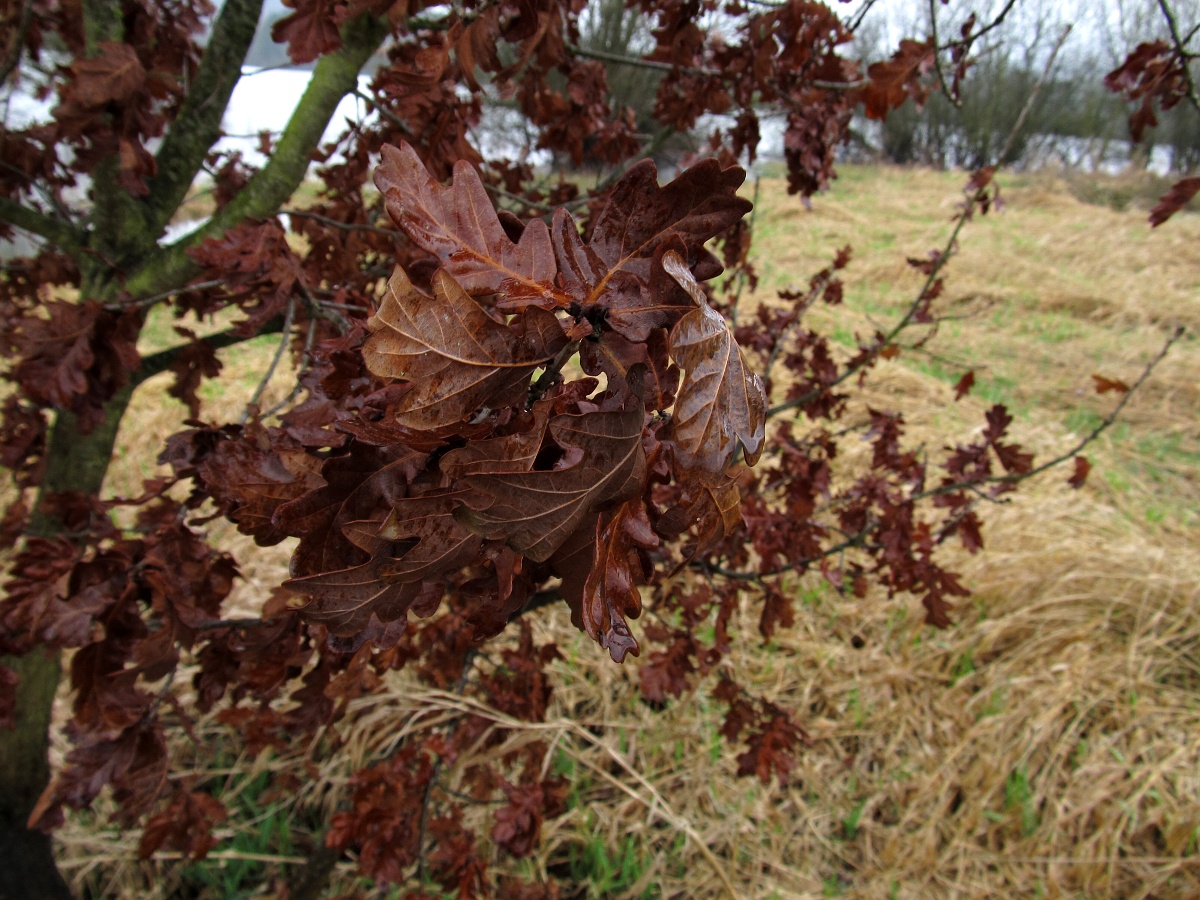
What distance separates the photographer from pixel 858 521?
194 cm

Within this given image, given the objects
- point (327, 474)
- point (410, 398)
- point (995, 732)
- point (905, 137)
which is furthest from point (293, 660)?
point (905, 137)

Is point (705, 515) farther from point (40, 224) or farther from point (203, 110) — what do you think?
point (40, 224)

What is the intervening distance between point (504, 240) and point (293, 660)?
2.29ft

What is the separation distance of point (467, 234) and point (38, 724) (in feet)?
6.36

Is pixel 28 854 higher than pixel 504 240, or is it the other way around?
pixel 504 240

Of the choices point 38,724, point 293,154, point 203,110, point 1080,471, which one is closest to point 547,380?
point 293,154

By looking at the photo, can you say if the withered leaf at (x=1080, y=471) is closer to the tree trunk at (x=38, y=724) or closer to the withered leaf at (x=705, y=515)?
the withered leaf at (x=705, y=515)

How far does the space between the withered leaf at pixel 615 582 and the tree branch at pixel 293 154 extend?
3.78ft

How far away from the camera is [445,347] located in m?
0.38

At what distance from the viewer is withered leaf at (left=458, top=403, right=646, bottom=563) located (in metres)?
0.37

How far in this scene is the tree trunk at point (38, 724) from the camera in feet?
5.01

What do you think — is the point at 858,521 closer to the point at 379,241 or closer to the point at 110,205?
the point at 379,241

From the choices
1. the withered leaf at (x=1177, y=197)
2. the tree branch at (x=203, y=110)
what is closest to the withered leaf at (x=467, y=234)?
the tree branch at (x=203, y=110)

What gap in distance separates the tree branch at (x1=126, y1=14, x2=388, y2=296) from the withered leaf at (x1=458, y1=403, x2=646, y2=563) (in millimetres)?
1132
